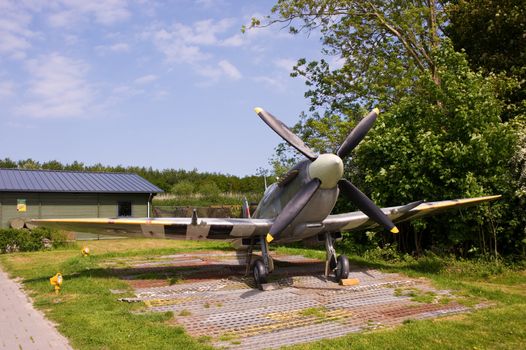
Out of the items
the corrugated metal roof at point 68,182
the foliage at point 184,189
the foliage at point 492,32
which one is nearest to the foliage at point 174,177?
the foliage at point 184,189

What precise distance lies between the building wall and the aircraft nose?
19.2m

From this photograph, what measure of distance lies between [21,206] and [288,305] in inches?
775

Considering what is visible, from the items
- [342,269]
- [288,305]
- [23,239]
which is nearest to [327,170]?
[342,269]

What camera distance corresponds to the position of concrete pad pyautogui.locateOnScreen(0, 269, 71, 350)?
5998 mm

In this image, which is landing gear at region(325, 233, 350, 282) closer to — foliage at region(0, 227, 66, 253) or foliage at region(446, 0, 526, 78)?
foliage at region(446, 0, 526, 78)

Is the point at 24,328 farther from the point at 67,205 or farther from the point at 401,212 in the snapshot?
the point at 67,205

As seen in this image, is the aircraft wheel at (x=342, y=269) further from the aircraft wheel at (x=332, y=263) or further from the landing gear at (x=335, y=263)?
the aircraft wheel at (x=332, y=263)

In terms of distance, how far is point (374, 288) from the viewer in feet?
32.3

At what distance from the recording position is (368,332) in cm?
652

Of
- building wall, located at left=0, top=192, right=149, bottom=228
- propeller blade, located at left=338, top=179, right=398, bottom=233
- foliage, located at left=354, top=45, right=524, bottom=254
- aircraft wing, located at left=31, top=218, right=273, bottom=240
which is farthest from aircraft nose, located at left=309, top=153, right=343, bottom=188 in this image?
building wall, located at left=0, top=192, right=149, bottom=228

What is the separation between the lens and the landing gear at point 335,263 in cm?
1036

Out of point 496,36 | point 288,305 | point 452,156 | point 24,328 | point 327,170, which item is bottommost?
point 288,305

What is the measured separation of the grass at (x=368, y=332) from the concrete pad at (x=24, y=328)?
18 centimetres

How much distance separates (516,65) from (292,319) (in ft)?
58.1
